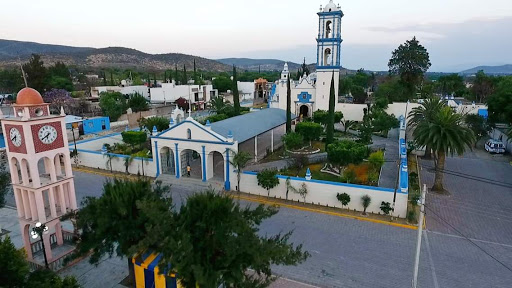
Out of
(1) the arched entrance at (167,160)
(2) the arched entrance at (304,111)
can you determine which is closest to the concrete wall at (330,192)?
(1) the arched entrance at (167,160)

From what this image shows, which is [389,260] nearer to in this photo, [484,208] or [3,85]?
[484,208]

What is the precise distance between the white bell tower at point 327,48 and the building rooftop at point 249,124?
8895mm

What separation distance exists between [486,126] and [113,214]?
38398 mm

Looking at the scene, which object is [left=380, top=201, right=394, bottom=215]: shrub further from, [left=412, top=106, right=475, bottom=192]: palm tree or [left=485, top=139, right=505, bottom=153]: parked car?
[left=485, top=139, right=505, bottom=153]: parked car

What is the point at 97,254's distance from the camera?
10.3m

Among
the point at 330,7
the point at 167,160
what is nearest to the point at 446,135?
the point at 167,160

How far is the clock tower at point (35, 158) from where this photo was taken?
41.9ft

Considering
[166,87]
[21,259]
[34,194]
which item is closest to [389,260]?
[21,259]

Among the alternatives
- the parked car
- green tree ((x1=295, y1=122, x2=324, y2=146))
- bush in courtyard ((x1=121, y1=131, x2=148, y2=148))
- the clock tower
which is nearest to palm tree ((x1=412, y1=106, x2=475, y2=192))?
green tree ((x1=295, y1=122, x2=324, y2=146))

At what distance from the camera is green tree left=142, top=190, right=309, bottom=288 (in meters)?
7.71

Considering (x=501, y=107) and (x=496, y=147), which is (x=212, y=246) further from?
(x=501, y=107)

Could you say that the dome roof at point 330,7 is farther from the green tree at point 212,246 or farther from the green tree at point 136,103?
the green tree at point 212,246

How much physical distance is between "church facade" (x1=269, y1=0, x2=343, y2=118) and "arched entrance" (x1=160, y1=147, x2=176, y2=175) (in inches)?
722

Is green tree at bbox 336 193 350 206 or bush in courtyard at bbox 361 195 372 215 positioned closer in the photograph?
bush in courtyard at bbox 361 195 372 215
